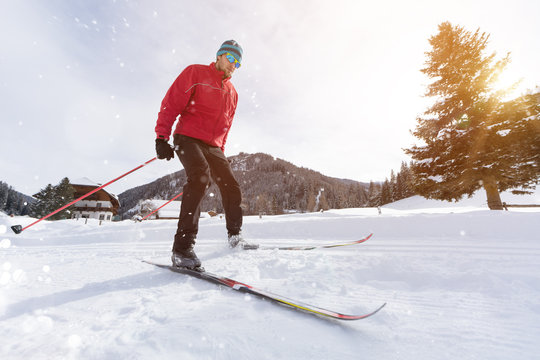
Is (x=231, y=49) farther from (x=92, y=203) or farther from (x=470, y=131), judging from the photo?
(x=92, y=203)

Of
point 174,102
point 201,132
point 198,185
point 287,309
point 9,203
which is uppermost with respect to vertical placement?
point 9,203

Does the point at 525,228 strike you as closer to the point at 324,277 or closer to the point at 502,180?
the point at 324,277

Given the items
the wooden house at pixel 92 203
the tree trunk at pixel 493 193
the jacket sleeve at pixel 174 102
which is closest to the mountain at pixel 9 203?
the wooden house at pixel 92 203

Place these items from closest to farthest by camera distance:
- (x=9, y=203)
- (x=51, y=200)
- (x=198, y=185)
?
(x=198, y=185) → (x=51, y=200) → (x=9, y=203)

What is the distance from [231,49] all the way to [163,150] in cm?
153

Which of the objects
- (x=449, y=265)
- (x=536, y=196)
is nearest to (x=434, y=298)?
(x=449, y=265)

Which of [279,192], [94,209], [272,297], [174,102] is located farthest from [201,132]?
[279,192]

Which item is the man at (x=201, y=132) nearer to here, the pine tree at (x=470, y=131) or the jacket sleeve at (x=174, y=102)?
the jacket sleeve at (x=174, y=102)

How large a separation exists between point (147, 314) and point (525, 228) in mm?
4227

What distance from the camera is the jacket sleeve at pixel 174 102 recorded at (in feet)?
8.85

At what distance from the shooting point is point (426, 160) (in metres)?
10.4

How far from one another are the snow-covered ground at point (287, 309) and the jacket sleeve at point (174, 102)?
1458mm

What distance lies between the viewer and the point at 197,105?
2.89 meters

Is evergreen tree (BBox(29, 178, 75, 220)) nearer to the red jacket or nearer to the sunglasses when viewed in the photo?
the red jacket
